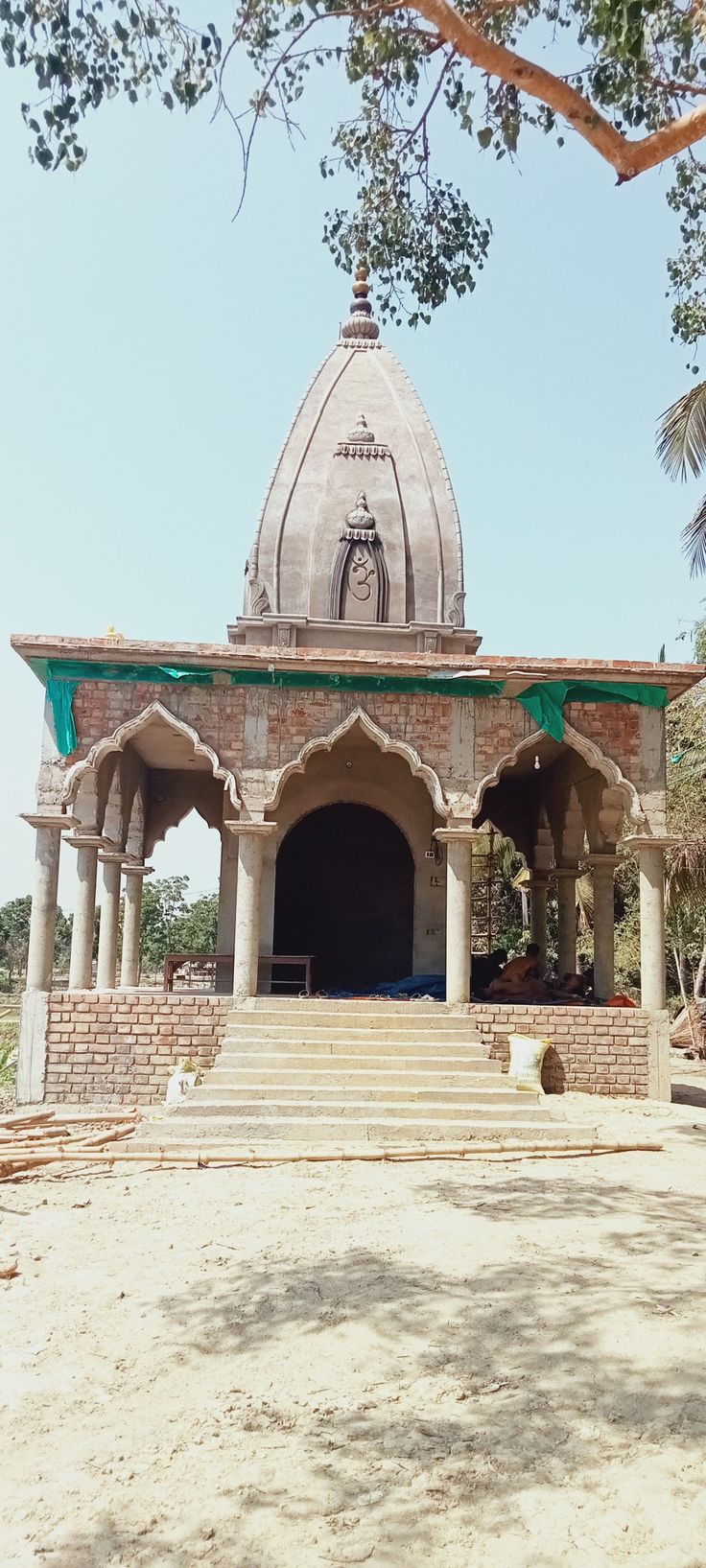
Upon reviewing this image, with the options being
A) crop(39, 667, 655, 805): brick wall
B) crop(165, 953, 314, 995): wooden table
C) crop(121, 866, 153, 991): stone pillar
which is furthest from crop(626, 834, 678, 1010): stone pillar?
crop(121, 866, 153, 991): stone pillar

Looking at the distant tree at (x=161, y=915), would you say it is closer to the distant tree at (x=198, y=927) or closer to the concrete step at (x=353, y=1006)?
the distant tree at (x=198, y=927)

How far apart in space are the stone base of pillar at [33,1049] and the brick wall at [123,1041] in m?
0.07

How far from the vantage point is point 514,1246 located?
5.91 metres

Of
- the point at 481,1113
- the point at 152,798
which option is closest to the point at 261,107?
the point at 481,1113

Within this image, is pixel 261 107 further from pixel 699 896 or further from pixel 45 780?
pixel 699 896

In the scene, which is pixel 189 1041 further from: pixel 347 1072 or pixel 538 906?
pixel 538 906

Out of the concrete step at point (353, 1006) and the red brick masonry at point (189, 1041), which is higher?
the concrete step at point (353, 1006)

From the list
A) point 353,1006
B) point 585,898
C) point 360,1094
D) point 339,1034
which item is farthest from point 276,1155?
point 585,898

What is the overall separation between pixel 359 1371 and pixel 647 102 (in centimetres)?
764

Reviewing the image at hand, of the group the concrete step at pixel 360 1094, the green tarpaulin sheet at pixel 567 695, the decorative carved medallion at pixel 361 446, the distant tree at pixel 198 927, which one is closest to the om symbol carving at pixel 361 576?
the decorative carved medallion at pixel 361 446

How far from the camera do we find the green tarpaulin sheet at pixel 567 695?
38.6 feet

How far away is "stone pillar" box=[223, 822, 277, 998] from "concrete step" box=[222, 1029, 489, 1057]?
0.72 m

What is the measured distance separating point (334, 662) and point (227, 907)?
427 centimetres

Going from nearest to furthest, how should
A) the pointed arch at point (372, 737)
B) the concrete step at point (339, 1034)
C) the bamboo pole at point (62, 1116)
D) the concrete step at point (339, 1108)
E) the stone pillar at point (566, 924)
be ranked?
the bamboo pole at point (62, 1116)
the concrete step at point (339, 1108)
the concrete step at point (339, 1034)
the pointed arch at point (372, 737)
the stone pillar at point (566, 924)
